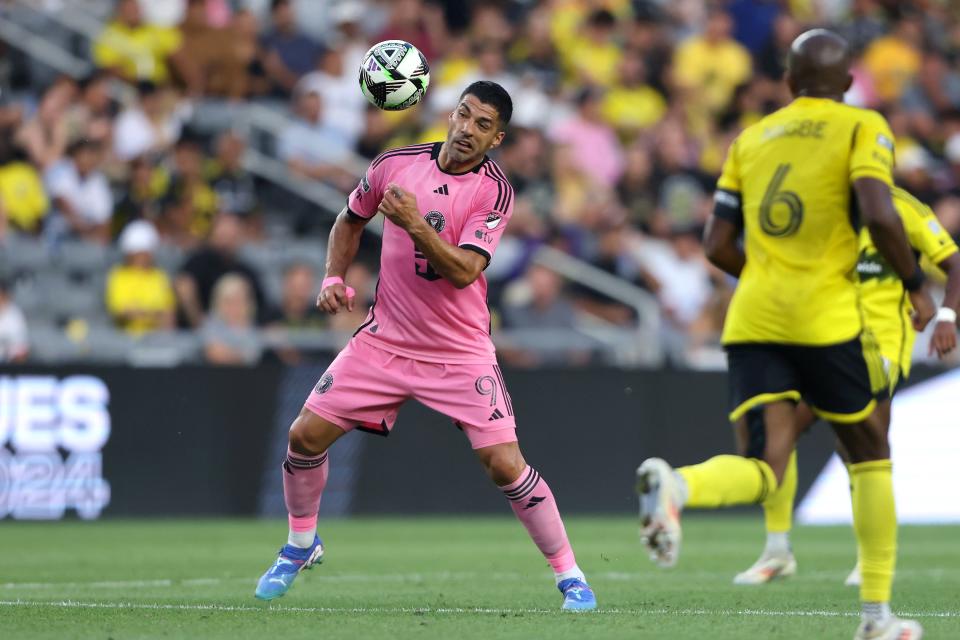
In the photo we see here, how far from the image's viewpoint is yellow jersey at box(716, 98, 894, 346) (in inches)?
253

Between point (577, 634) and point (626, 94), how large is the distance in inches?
545

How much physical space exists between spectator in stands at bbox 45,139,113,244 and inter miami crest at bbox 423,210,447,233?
897 centimetres

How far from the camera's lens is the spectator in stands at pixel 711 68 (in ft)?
66.8

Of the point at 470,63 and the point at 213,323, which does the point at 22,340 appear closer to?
the point at 213,323

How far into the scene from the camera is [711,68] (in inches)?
810

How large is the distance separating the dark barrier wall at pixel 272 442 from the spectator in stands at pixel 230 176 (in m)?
2.39

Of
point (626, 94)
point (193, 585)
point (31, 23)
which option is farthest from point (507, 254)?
point (193, 585)

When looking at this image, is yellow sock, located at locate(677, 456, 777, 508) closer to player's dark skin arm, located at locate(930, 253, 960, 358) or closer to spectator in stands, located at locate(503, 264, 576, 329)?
player's dark skin arm, located at locate(930, 253, 960, 358)

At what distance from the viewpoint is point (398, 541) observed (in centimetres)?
1314

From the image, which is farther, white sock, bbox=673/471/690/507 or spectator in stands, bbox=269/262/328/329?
spectator in stands, bbox=269/262/328/329

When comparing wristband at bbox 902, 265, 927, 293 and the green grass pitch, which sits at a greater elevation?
wristband at bbox 902, 265, 927, 293

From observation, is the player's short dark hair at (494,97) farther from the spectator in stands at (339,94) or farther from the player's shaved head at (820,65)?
the spectator in stands at (339,94)

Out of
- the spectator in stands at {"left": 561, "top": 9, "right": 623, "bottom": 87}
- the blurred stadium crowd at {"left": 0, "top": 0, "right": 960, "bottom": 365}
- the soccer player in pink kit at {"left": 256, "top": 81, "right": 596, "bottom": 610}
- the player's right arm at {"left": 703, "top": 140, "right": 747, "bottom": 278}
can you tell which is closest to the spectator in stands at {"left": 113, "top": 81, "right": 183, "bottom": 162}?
the blurred stadium crowd at {"left": 0, "top": 0, "right": 960, "bottom": 365}

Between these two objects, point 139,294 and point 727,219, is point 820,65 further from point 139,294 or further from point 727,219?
point 139,294
